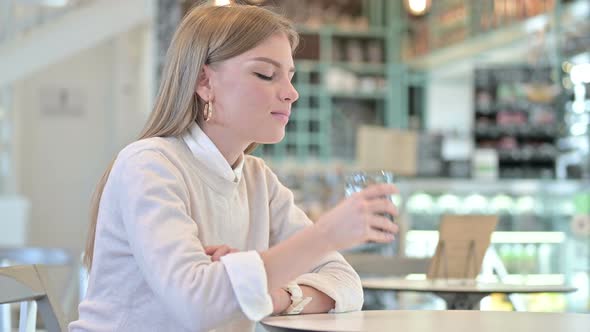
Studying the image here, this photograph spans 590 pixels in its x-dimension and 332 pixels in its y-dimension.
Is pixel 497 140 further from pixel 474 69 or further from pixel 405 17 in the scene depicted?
pixel 405 17

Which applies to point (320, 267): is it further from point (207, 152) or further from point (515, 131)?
point (515, 131)

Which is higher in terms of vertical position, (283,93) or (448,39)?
(448,39)

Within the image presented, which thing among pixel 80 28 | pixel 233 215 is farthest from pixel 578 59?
pixel 233 215

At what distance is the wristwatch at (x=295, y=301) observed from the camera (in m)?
1.64

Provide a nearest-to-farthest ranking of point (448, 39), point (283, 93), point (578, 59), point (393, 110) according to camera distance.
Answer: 1. point (283, 93)
2. point (578, 59)
3. point (448, 39)
4. point (393, 110)

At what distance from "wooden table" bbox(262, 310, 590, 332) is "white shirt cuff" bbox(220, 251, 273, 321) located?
5 centimetres

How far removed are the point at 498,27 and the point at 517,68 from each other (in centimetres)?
180

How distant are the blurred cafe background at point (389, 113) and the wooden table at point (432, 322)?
4599 millimetres

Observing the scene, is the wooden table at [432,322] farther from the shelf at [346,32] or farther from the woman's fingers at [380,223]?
the shelf at [346,32]

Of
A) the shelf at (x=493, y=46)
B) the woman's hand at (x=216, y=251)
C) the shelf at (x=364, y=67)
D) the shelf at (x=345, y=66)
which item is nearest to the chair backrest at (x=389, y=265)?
the woman's hand at (x=216, y=251)

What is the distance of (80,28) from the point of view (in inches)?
338

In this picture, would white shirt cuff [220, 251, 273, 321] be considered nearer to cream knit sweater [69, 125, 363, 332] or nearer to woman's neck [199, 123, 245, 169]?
cream knit sweater [69, 125, 363, 332]

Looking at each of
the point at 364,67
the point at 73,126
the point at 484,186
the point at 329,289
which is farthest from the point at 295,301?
the point at 364,67

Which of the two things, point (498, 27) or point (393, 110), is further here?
point (393, 110)
